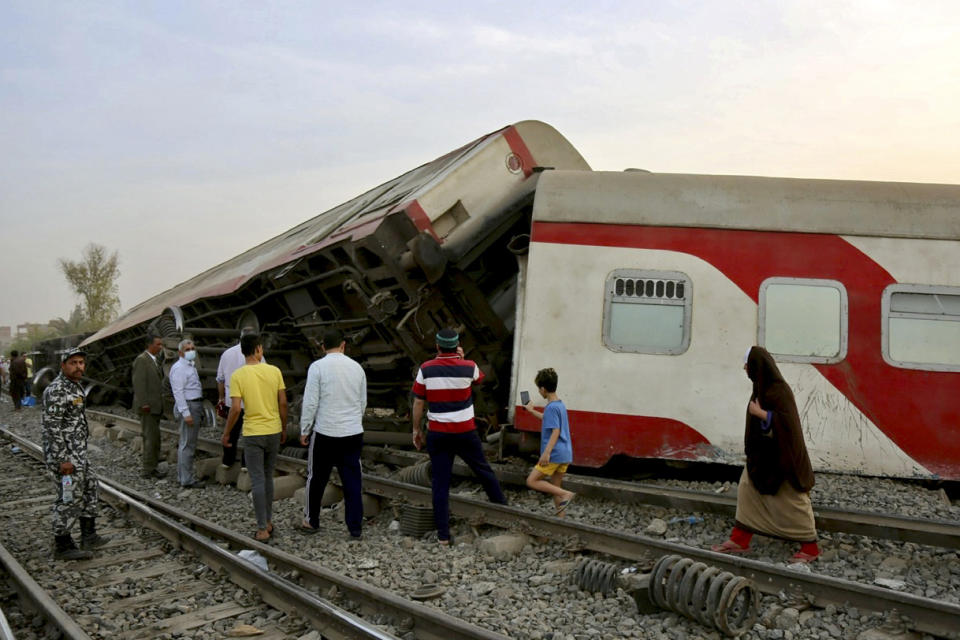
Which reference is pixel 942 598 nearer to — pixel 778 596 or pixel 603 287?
pixel 778 596

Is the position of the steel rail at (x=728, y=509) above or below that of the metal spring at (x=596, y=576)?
above

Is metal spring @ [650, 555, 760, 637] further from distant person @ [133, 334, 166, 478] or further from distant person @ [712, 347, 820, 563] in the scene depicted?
distant person @ [133, 334, 166, 478]

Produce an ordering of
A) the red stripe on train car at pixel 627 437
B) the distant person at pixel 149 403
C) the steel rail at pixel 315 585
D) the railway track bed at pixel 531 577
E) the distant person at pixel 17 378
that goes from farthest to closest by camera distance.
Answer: the distant person at pixel 17 378 < the distant person at pixel 149 403 < the red stripe on train car at pixel 627 437 < the railway track bed at pixel 531 577 < the steel rail at pixel 315 585

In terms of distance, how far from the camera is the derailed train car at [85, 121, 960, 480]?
677 centimetres

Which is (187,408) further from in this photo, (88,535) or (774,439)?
(774,439)

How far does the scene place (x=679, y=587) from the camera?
4285mm

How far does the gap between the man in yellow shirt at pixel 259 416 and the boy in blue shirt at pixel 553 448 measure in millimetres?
2053

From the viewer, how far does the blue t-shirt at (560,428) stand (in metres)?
6.44

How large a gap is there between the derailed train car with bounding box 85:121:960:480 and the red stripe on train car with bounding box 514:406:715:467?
0.01 metres

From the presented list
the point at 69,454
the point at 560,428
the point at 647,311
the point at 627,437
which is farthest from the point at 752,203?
the point at 69,454

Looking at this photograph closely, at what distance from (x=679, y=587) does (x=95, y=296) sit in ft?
208

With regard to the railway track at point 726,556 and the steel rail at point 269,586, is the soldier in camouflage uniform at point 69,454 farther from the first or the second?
the railway track at point 726,556

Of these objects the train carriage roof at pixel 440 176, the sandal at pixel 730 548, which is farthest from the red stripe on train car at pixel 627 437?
the train carriage roof at pixel 440 176

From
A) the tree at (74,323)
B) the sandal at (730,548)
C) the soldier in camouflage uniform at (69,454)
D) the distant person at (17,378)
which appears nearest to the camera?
the sandal at (730,548)
